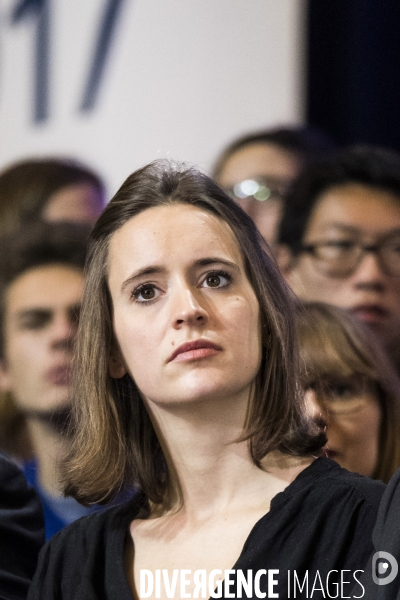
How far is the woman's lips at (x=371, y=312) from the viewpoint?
2520 millimetres

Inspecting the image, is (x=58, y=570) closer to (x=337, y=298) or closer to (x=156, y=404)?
(x=156, y=404)

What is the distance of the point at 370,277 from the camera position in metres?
2.53

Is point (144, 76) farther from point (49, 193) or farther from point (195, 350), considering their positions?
point (195, 350)

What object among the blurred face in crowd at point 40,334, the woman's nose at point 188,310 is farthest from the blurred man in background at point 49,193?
the woman's nose at point 188,310

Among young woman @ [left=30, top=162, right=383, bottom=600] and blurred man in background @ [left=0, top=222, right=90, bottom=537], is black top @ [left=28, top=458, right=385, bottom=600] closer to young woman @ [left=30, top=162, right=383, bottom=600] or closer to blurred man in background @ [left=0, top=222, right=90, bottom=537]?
young woman @ [left=30, top=162, right=383, bottom=600]

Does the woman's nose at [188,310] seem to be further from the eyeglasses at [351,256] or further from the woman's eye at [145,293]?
the eyeglasses at [351,256]

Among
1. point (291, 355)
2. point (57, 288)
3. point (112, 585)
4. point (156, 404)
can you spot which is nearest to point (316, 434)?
point (291, 355)

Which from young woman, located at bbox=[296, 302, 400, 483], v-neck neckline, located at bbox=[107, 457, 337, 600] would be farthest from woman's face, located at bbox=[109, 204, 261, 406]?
young woman, located at bbox=[296, 302, 400, 483]

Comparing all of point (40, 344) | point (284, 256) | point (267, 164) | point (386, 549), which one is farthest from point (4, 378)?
point (386, 549)

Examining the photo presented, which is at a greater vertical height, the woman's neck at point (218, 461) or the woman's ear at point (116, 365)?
the woman's ear at point (116, 365)

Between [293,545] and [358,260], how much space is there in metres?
1.31

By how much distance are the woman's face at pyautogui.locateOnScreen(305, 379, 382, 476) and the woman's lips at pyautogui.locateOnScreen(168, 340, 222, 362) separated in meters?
0.61

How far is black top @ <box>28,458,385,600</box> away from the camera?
1.34 metres

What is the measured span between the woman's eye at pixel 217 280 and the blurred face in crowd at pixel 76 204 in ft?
4.80
